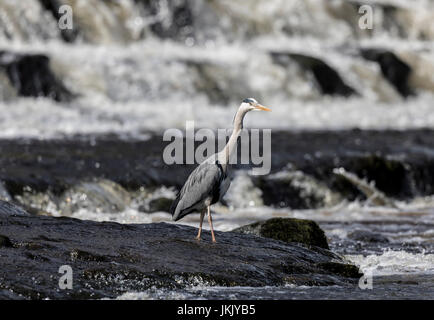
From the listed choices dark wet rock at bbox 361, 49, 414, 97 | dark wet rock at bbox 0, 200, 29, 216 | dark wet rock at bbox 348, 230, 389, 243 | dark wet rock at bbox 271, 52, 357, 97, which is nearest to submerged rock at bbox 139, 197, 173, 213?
dark wet rock at bbox 348, 230, 389, 243

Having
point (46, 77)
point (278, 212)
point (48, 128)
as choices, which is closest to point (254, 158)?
point (278, 212)

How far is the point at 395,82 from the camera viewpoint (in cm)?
3008

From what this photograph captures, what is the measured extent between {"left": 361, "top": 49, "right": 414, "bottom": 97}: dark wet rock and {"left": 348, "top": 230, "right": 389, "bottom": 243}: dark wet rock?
61.2ft

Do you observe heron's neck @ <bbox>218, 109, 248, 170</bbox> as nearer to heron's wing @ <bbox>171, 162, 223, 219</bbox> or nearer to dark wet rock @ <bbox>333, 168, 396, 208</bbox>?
heron's wing @ <bbox>171, 162, 223, 219</bbox>

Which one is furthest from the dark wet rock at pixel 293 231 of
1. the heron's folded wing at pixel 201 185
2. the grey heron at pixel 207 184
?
the heron's folded wing at pixel 201 185

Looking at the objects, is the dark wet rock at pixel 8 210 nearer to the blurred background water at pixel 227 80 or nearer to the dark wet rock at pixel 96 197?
the blurred background water at pixel 227 80

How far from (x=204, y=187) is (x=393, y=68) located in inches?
906

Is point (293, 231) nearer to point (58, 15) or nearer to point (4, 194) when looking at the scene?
point (4, 194)

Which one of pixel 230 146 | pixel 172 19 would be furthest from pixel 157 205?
pixel 172 19

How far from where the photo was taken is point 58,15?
2616 cm

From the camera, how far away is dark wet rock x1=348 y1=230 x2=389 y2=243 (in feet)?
36.6

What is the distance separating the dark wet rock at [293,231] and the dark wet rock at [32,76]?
559 inches
